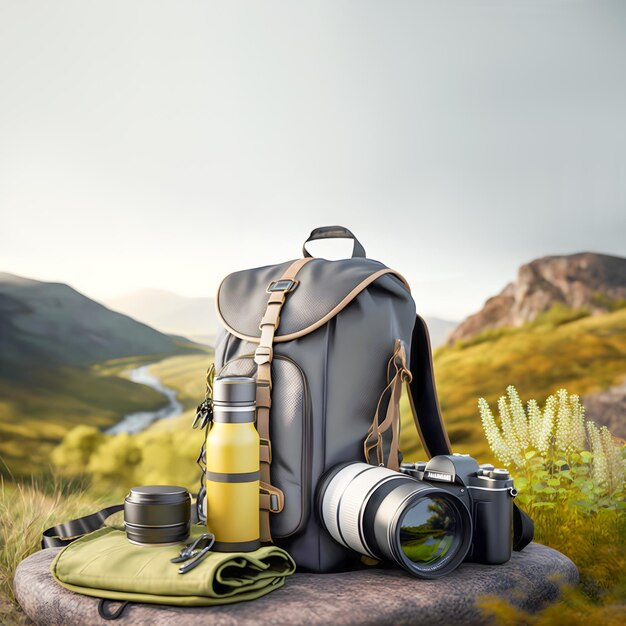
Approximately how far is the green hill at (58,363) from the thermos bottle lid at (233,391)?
8.54ft

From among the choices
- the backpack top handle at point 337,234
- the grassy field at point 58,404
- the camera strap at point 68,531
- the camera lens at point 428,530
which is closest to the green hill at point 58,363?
the grassy field at point 58,404

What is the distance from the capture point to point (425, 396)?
159 centimetres

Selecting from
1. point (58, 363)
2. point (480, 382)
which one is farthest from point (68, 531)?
point (480, 382)

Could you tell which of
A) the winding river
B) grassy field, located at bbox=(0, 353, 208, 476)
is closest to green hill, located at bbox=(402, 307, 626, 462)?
the winding river

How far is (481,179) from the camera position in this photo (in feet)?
12.0

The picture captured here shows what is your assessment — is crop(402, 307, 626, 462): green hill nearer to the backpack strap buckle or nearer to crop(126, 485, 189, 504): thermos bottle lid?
the backpack strap buckle

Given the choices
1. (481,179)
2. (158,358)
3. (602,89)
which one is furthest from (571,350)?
(158,358)

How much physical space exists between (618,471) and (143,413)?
2554 millimetres

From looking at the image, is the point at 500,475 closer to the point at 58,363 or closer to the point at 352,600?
the point at 352,600

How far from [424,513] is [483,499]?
154 mm

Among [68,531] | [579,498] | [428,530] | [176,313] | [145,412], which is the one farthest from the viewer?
[176,313]

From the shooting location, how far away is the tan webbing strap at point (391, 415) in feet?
4.41

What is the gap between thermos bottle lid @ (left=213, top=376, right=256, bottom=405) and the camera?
1.22 metres

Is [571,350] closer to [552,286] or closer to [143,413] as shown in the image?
[552,286]
